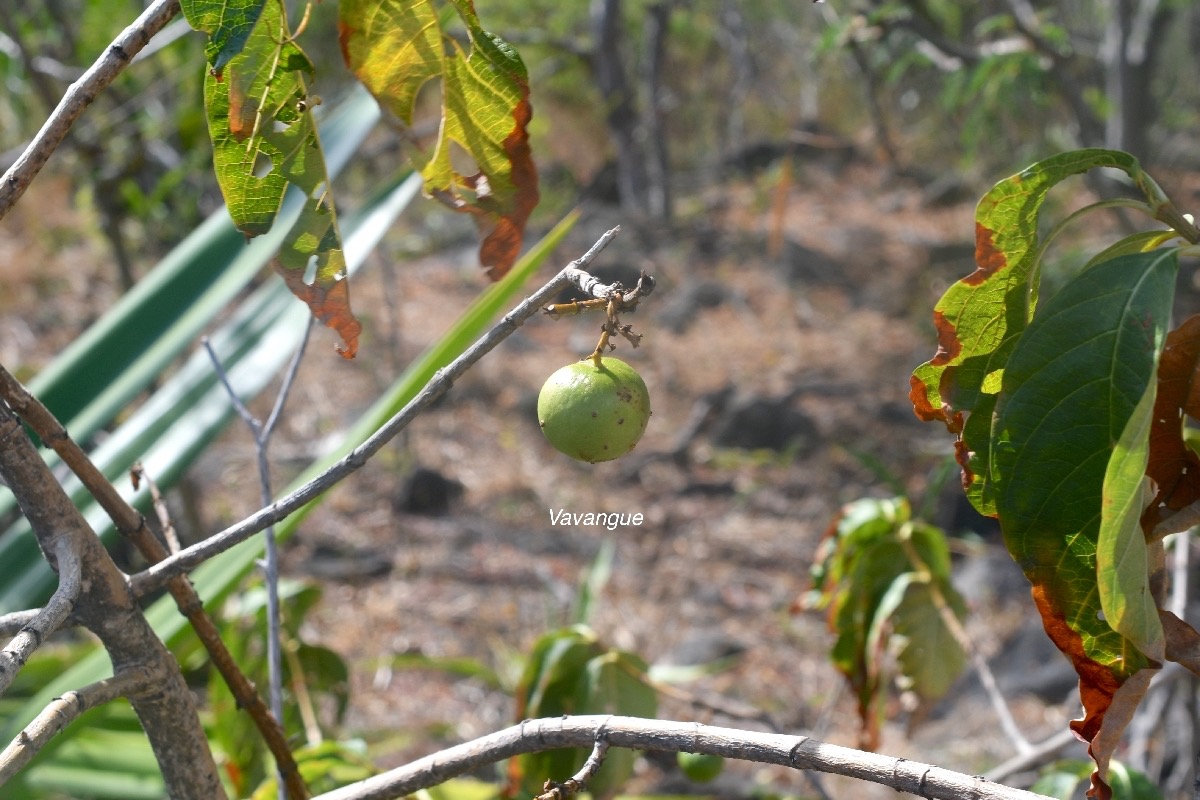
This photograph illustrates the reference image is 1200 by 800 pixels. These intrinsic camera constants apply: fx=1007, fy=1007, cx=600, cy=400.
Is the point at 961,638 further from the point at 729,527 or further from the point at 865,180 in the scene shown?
the point at 865,180

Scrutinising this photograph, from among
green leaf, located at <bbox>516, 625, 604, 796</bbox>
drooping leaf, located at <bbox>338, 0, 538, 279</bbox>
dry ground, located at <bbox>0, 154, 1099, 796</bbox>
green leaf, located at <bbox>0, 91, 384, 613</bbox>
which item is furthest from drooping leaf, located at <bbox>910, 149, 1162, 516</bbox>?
dry ground, located at <bbox>0, 154, 1099, 796</bbox>

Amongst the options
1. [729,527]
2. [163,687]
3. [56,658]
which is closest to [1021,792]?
[163,687]

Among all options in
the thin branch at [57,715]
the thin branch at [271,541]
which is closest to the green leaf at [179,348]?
the thin branch at [271,541]

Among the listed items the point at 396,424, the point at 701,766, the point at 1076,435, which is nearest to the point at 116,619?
the point at 396,424

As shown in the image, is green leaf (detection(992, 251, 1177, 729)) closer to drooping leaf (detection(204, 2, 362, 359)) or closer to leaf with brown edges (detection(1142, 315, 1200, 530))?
leaf with brown edges (detection(1142, 315, 1200, 530))

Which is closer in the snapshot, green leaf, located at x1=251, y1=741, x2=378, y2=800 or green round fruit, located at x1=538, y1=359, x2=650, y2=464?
green round fruit, located at x1=538, y1=359, x2=650, y2=464

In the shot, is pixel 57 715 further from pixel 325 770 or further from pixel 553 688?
pixel 553 688

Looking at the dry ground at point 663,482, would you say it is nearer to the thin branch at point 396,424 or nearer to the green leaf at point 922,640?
the green leaf at point 922,640
